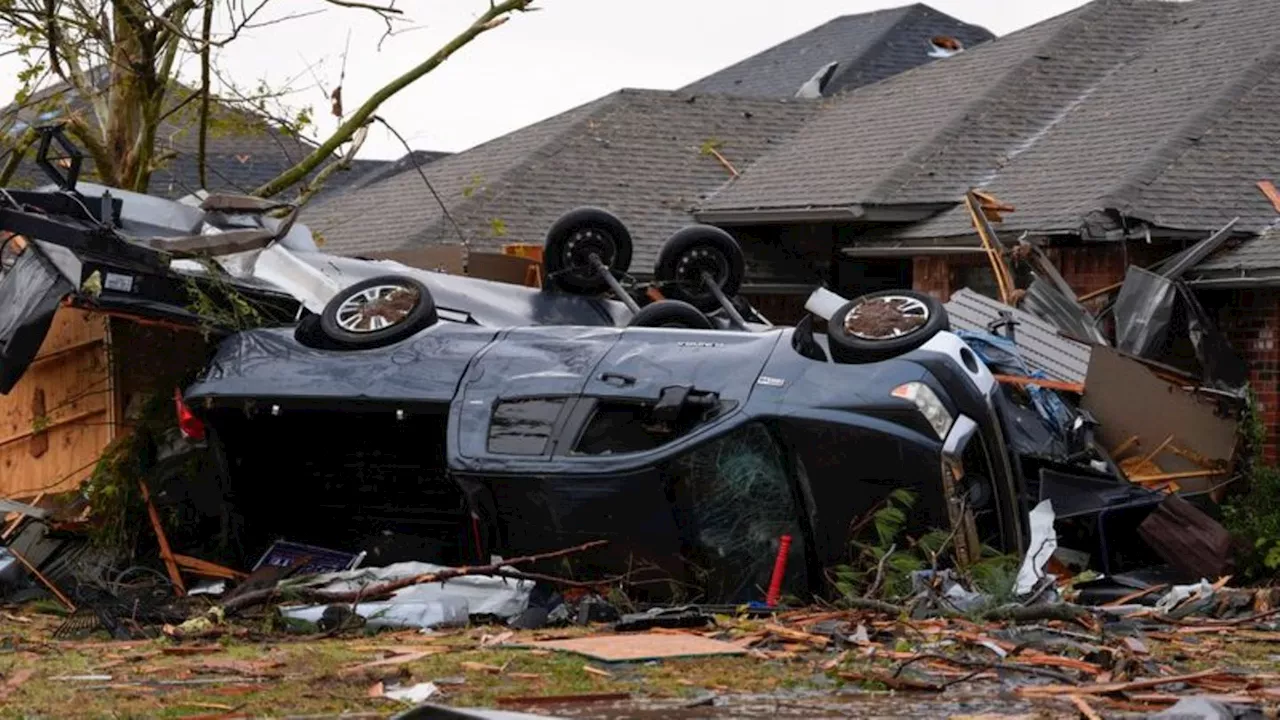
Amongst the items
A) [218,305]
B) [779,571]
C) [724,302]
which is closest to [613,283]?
[724,302]

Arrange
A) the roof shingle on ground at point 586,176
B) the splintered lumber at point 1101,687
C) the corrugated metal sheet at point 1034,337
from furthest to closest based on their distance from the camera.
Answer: the roof shingle on ground at point 586,176 < the corrugated metal sheet at point 1034,337 < the splintered lumber at point 1101,687

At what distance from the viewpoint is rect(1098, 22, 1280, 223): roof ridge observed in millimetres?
16969

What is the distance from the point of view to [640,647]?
823 centimetres

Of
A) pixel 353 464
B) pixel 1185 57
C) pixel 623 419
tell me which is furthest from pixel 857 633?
pixel 1185 57

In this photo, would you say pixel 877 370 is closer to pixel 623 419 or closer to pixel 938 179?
pixel 623 419

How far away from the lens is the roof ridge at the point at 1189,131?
55.7 feet

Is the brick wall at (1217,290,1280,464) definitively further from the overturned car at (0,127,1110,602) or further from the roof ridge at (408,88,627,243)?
the roof ridge at (408,88,627,243)

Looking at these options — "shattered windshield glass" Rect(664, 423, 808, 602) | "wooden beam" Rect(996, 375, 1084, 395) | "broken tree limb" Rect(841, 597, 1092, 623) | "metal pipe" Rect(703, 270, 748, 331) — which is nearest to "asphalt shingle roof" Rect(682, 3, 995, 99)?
"wooden beam" Rect(996, 375, 1084, 395)

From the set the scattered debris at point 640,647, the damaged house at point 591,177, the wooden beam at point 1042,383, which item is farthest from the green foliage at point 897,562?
the damaged house at point 591,177

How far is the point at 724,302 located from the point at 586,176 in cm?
1087

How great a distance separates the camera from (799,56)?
34281mm

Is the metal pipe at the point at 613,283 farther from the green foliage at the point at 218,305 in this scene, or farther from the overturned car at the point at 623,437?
the green foliage at the point at 218,305

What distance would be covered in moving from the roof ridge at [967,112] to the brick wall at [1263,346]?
427 cm

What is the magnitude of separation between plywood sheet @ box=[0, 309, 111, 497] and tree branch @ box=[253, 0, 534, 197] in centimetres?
627
